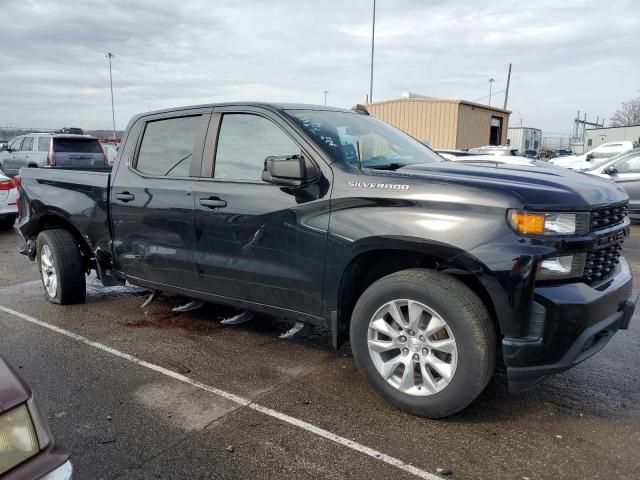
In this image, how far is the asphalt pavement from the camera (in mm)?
2795

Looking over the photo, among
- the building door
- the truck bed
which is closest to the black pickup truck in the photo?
the truck bed

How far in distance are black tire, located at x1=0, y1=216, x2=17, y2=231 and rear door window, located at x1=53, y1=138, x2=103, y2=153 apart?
5.25 m

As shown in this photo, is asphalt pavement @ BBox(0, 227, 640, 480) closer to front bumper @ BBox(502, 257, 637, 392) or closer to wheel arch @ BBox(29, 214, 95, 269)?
front bumper @ BBox(502, 257, 637, 392)

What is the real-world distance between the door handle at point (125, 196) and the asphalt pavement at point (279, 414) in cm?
113

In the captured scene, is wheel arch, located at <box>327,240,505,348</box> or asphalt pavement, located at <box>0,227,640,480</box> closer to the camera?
asphalt pavement, located at <box>0,227,640,480</box>

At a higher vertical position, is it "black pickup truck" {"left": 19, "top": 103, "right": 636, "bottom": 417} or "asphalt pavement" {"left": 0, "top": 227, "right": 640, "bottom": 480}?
"black pickup truck" {"left": 19, "top": 103, "right": 636, "bottom": 417}

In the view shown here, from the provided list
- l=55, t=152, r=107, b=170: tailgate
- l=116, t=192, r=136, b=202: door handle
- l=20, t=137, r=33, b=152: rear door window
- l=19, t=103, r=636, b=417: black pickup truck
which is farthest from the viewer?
l=20, t=137, r=33, b=152: rear door window

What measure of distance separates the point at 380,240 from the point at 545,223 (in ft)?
2.90

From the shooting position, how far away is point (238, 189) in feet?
12.8

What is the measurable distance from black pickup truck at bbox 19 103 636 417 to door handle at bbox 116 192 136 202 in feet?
0.06

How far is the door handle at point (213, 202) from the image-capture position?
3.96m

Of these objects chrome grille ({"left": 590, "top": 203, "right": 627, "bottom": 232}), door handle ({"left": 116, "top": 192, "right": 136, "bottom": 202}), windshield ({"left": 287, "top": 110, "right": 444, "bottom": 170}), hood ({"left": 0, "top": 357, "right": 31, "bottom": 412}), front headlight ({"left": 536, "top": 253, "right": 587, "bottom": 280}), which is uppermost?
windshield ({"left": 287, "top": 110, "right": 444, "bottom": 170})

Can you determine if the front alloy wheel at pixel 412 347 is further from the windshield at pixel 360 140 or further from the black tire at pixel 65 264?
the black tire at pixel 65 264

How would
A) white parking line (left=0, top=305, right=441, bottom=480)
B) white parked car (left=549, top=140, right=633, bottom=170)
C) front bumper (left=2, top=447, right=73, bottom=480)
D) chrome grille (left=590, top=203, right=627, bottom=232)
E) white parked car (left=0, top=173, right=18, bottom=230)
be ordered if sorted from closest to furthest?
front bumper (left=2, top=447, right=73, bottom=480) < white parking line (left=0, top=305, right=441, bottom=480) < chrome grille (left=590, top=203, right=627, bottom=232) < white parked car (left=0, top=173, right=18, bottom=230) < white parked car (left=549, top=140, right=633, bottom=170)
